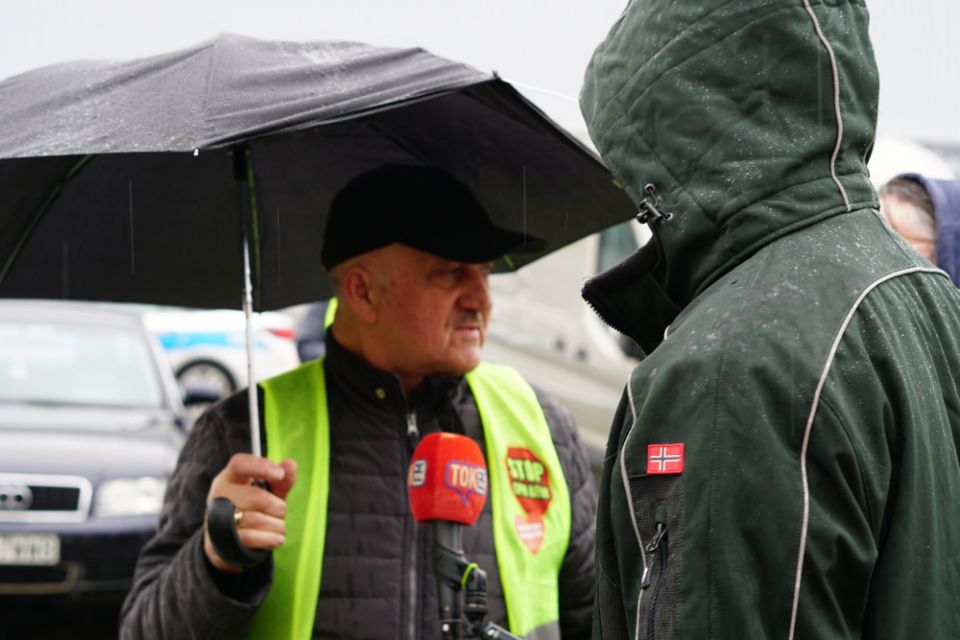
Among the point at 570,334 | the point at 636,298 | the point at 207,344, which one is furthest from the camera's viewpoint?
the point at 207,344

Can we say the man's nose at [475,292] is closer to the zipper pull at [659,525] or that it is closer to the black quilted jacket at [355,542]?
the black quilted jacket at [355,542]

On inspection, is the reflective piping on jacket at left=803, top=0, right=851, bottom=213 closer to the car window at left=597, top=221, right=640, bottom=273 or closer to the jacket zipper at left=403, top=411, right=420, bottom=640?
the jacket zipper at left=403, top=411, right=420, bottom=640

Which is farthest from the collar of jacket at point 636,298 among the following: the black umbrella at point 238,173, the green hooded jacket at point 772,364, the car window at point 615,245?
the car window at point 615,245

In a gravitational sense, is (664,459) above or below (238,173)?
below

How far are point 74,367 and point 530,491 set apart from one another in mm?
5610

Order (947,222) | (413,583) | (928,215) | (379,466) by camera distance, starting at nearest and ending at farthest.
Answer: (413,583) < (379,466) < (947,222) < (928,215)

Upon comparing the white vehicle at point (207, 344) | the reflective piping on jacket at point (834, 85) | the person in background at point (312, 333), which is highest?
the white vehicle at point (207, 344)

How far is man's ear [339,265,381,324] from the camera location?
3363 mm

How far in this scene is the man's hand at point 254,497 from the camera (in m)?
2.81

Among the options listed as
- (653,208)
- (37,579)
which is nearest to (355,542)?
(653,208)

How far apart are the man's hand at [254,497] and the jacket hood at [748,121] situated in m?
1.29

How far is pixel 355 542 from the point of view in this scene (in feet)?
10.0

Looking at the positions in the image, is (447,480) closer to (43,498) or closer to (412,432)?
(412,432)

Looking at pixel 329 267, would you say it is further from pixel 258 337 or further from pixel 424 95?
pixel 258 337
